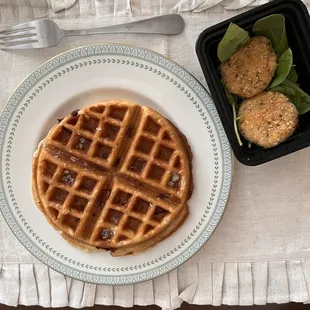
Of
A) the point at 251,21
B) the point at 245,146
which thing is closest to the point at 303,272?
the point at 245,146

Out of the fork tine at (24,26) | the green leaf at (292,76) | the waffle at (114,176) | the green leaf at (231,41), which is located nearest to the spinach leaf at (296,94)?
the green leaf at (292,76)

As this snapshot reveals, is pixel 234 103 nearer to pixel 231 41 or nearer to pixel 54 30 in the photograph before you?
pixel 231 41

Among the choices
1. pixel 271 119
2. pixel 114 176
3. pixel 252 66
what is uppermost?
pixel 252 66

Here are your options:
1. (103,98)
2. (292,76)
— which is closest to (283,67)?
(292,76)

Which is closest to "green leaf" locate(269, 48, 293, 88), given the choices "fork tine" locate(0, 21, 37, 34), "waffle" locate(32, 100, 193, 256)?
"waffle" locate(32, 100, 193, 256)

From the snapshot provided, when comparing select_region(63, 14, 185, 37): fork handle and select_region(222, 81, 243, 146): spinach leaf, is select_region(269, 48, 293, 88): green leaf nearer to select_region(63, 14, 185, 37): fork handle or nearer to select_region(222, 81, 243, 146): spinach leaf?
select_region(222, 81, 243, 146): spinach leaf

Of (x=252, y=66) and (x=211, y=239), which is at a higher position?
(x=252, y=66)

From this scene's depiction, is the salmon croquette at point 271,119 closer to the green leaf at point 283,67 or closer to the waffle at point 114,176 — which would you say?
the green leaf at point 283,67
